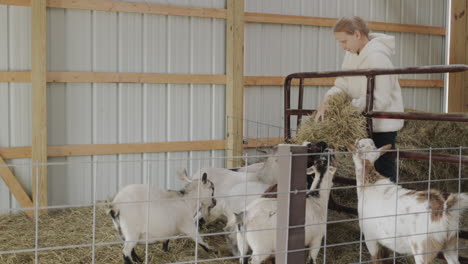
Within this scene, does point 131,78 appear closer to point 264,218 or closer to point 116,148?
point 116,148

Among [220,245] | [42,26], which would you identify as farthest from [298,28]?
[220,245]

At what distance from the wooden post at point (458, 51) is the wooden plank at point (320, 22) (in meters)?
0.26

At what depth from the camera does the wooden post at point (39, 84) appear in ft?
21.0

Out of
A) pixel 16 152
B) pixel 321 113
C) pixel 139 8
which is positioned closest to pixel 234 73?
pixel 139 8

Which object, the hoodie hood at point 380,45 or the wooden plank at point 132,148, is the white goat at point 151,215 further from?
the wooden plank at point 132,148

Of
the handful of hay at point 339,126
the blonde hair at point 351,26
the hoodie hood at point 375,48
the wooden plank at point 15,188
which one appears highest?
the blonde hair at point 351,26

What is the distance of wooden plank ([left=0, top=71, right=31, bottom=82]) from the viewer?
21.1ft

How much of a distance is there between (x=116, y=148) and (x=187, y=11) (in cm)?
203

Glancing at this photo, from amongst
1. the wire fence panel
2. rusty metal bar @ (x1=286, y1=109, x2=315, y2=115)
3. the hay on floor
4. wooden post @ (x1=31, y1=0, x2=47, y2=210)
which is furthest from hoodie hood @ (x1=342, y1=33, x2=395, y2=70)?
wooden post @ (x1=31, y1=0, x2=47, y2=210)

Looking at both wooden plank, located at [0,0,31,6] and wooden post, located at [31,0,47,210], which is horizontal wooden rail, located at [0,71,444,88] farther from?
wooden plank, located at [0,0,31,6]

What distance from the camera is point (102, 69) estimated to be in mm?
6941

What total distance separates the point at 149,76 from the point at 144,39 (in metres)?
0.49

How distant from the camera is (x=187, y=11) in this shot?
24.2ft

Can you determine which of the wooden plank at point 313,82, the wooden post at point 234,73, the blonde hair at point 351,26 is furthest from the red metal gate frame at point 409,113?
the wooden plank at point 313,82
